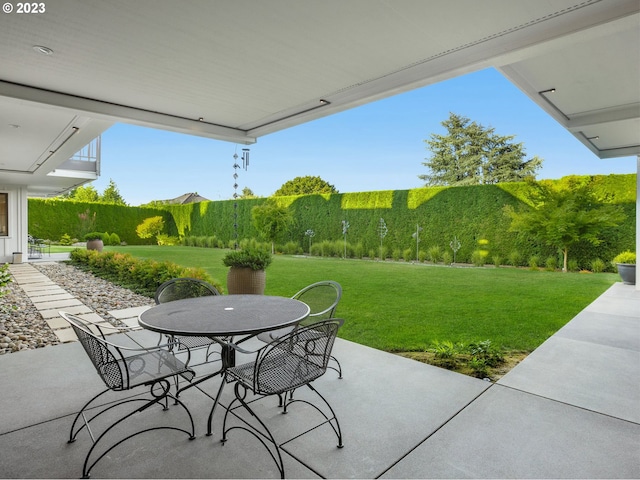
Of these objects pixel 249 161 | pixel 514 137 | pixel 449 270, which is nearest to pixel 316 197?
pixel 449 270

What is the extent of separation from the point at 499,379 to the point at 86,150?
10.9m

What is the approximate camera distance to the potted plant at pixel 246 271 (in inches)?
226

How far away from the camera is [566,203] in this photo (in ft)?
31.8

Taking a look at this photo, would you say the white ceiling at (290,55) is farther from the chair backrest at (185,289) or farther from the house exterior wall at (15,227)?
the house exterior wall at (15,227)

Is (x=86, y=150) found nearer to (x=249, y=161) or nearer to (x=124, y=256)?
(x=124, y=256)

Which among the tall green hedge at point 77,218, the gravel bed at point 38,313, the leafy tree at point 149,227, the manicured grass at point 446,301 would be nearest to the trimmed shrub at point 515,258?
the manicured grass at point 446,301

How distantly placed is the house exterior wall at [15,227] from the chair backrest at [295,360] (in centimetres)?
1276

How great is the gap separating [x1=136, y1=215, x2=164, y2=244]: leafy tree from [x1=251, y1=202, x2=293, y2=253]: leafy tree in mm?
7604

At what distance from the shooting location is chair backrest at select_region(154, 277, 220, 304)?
3373 mm

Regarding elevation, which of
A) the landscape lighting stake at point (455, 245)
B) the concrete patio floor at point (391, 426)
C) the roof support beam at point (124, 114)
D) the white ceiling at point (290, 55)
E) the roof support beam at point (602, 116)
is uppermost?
the roof support beam at point (602, 116)

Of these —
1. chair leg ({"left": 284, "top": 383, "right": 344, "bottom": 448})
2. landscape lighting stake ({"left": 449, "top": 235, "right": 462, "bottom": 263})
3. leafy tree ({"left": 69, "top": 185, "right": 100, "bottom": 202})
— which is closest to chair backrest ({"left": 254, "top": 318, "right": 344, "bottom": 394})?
chair leg ({"left": 284, "top": 383, "right": 344, "bottom": 448})

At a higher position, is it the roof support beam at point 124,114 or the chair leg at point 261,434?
the roof support beam at point 124,114

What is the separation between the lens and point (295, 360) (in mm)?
2195

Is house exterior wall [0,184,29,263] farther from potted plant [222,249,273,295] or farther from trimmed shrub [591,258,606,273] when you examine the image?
trimmed shrub [591,258,606,273]
